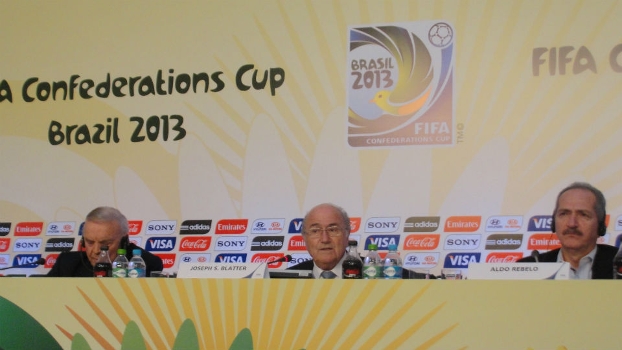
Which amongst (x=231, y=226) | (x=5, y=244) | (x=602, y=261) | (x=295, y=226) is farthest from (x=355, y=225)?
(x=5, y=244)

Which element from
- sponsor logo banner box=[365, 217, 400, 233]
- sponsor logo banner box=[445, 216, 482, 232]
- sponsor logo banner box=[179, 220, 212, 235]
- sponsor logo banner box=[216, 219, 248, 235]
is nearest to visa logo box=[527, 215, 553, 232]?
sponsor logo banner box=[445, 216, 482, 232]

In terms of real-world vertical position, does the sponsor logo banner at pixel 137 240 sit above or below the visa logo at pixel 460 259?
above

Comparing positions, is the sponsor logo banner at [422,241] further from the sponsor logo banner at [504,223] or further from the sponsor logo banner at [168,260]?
the sponsor logo banner at [168,260]

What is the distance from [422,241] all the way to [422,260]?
12 cm

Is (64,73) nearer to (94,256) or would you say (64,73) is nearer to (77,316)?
(94,256)

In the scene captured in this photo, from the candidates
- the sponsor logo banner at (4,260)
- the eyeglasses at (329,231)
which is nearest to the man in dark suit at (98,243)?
the sponsor logo banner at (4,260)

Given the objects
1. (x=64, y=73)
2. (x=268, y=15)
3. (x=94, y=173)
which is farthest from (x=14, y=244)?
(x=268, y=15)

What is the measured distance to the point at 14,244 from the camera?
5602mm

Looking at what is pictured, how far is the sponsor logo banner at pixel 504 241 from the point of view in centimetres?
475

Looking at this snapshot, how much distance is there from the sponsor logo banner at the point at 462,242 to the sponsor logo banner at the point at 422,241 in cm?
7

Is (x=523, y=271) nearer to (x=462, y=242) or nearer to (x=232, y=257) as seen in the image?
(x=462, y=242)

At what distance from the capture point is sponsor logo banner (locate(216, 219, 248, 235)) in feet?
17.1

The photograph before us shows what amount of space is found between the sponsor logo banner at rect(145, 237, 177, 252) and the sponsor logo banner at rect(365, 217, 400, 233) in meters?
1.33

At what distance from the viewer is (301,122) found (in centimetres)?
515
